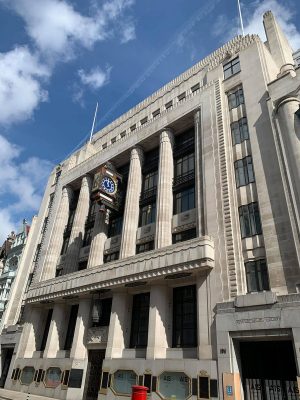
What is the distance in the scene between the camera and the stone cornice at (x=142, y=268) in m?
22.4

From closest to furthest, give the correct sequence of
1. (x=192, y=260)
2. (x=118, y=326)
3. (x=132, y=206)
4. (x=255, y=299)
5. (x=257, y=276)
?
(x=255, y=299), (x=257, y=276), (x=192, y=260), (x=118, y=326), (x=132, y=206)

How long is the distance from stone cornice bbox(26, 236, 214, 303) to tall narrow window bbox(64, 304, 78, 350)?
2750 millimetres

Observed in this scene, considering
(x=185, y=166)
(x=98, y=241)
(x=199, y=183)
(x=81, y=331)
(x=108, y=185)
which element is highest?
(x=185, y=166)

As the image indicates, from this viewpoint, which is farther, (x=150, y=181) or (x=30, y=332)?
(x=150, y=181)

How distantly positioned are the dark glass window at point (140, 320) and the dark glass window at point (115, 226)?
887 cm

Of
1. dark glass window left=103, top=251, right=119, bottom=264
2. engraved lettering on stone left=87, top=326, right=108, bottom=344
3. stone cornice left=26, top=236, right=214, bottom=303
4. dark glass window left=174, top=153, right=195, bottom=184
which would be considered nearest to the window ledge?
stone cornice left=26, top=236, right=214, bottom=303

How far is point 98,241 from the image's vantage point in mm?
33469

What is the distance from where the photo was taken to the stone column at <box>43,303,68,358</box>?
30.6 m

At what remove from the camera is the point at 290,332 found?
Result: 56.1ft

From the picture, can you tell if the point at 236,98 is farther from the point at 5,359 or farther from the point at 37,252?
the point at 5,359

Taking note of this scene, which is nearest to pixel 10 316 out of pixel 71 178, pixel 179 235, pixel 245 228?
pixel 71 178

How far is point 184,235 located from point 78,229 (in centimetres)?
1569

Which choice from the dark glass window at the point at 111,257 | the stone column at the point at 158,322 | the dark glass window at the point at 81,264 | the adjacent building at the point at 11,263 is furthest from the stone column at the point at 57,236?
the stone column at the point at 158,322

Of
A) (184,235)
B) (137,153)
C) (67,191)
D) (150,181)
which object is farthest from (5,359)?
(137,153)
